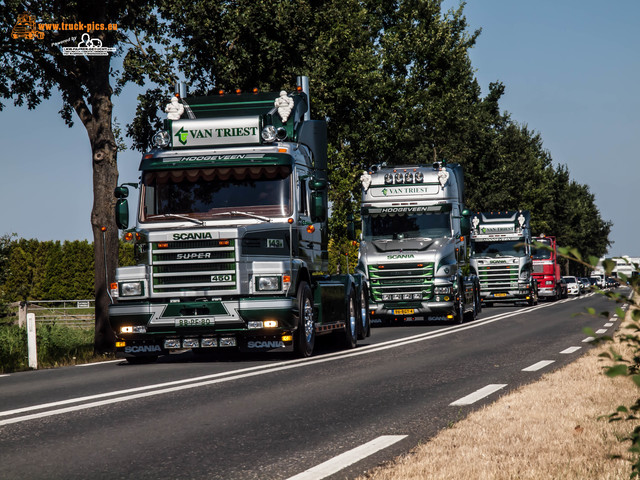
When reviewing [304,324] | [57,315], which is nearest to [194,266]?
[304,324]

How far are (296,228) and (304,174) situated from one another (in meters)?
1.14

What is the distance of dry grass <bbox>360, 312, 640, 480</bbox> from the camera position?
5.23 m

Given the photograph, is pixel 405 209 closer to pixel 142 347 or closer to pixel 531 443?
pixel 142 347

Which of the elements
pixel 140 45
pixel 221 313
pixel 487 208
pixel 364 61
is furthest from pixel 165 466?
pixel 487 208

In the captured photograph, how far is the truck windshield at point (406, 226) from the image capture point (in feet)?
75.8

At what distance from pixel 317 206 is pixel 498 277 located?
22.2 metres

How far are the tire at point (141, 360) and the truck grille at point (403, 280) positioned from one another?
28.3 feet

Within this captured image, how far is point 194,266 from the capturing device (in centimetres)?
1348

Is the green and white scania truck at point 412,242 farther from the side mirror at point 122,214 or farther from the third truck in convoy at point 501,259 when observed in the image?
the third truck in convoy at point 501,259

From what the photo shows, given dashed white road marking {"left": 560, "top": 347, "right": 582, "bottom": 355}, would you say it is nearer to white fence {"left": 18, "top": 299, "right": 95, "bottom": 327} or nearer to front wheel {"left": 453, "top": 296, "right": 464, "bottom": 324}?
front wheel {"left": 453, "top": 296, "right": 464, "bottom": 324}

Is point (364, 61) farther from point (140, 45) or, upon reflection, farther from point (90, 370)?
point (90, 370)

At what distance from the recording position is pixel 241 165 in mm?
14062

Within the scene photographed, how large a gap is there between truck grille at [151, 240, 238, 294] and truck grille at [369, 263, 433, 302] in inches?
407

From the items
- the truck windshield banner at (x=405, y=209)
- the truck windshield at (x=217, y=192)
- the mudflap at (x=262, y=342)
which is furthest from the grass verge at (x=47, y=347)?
the truck windshield banner at (x=405, y=209)
